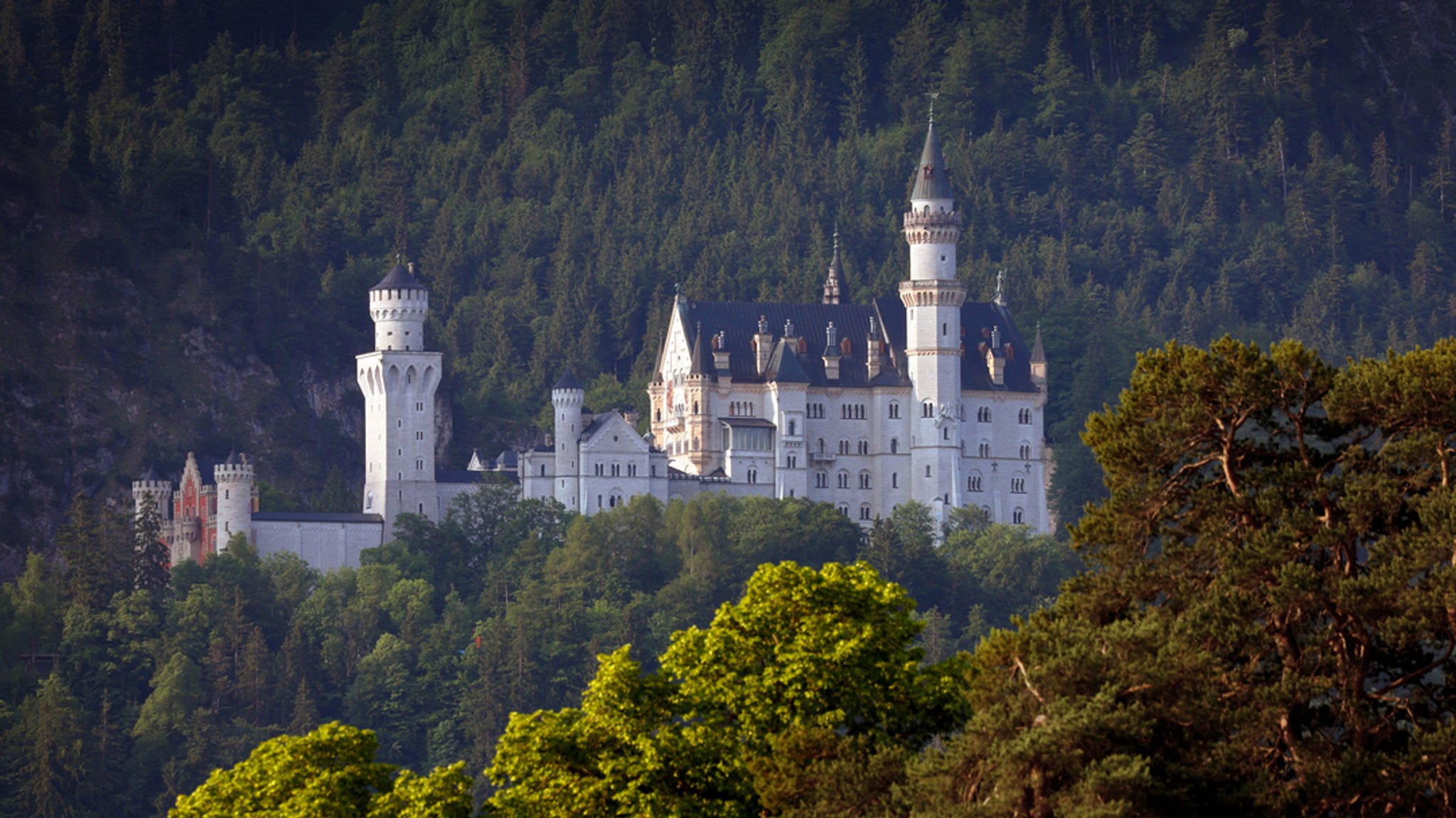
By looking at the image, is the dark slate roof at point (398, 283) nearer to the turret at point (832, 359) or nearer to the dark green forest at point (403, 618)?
the dark green forest at point (403, 618)

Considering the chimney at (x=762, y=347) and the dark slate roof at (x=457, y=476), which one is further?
the chimney at (x=762, y=347)

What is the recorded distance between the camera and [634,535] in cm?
11319

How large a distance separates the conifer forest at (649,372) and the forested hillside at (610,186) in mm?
321

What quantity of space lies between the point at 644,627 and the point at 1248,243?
67.9 m

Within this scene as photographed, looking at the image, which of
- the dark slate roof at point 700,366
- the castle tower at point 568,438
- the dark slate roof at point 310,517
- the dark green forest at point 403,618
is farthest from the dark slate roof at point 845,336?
the dark slate roof at point 310,517

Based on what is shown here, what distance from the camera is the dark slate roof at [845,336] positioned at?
120 meters

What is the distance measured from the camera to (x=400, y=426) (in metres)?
113

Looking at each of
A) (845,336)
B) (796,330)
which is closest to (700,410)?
(796,330)

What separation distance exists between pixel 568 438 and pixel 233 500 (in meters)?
12.0

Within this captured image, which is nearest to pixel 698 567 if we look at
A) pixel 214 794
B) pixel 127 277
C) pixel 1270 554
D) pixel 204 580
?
pixel 204 580

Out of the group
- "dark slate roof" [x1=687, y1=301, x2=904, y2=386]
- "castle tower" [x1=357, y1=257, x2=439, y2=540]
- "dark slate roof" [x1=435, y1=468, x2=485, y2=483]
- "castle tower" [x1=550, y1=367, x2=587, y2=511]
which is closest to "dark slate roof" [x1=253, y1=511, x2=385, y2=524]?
"castle tower" [x1=357, y1=257, x2=439, y2=540]

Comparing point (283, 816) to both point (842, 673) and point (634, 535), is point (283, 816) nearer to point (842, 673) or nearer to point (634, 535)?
point (842, 673)

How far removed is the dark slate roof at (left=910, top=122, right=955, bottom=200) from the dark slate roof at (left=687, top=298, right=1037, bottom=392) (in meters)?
4.88

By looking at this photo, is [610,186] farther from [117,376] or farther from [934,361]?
[934,361]
